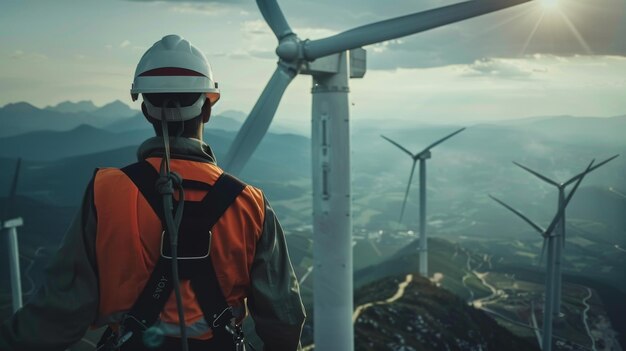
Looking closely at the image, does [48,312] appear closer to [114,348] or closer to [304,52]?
[114,348]

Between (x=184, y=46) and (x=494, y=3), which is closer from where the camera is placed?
(x=184, y=46)

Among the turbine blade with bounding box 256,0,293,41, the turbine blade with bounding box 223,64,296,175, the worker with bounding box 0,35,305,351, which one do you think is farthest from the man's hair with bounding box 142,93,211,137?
the turbine blade with bounding box 256,0,293,41

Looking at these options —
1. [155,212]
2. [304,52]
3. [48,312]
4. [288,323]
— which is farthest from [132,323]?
[304,52]

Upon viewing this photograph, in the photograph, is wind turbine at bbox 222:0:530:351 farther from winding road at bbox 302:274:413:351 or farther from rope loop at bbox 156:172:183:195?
winding road at bbox 302:274:413:351

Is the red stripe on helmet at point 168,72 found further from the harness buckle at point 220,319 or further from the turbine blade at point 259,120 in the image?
the turbine blade at point 259,120

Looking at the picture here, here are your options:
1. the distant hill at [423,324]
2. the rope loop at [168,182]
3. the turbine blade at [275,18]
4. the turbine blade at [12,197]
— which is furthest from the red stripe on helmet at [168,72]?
the distant hill at [423,324]

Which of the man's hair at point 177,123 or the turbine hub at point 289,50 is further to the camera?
the turbine hub at point 289,50
